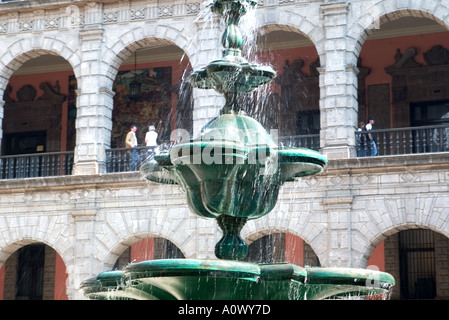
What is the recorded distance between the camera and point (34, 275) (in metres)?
22.2

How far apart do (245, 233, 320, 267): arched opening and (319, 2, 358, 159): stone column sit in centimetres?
325

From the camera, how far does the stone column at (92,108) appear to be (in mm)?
18766

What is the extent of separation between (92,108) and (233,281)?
1152 cm

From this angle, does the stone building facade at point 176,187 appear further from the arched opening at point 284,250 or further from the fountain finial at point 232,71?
the fountain finial at point 232,71

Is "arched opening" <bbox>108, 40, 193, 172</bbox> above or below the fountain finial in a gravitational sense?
above

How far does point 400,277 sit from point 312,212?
11.1 ft

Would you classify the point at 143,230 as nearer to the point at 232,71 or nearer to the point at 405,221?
the point at 405,221

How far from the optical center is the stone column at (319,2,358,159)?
1734cm

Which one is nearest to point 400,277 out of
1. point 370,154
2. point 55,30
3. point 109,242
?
point 370,154

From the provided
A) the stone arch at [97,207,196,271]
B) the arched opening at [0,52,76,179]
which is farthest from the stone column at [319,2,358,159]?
the arched opening at [0,52,76,179]

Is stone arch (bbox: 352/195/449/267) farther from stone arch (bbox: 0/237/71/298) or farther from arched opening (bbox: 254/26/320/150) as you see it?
stone arch (bbox: 0/237/71/298)

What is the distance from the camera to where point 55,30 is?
1972 cm

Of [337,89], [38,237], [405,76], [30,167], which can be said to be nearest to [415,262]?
[405,76]
